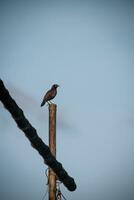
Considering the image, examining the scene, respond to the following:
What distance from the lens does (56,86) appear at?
11570 millimetres

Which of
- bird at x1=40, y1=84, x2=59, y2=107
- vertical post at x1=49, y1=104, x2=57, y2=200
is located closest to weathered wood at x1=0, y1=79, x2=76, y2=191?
vertical post at x1=49, y1=104, x2=57, y2=200

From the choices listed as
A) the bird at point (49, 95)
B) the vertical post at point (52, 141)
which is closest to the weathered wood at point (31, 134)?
the vertical post at point (52, 141)

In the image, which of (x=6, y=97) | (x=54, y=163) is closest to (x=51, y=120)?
(x=54, y=163)

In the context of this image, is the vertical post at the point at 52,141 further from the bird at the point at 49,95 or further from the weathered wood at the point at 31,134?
the bird at the point at 49,95

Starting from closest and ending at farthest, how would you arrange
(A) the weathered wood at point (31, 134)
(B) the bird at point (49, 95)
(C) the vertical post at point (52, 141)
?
(A) the weathered wood at point (31, 134)
(C) the vertical post at point (52, 141)
(B) the bird at point (49, 95)

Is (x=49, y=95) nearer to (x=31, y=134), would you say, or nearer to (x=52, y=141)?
(x=52, y=141)

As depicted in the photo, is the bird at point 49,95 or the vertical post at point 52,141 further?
the bird at point 49,95

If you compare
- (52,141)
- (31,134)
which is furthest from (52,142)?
(31,134)

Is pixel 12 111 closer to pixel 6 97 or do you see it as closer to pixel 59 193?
pixel 6 97

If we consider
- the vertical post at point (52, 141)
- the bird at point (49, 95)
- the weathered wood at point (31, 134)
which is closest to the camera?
the weathered wood at point (31, 134)

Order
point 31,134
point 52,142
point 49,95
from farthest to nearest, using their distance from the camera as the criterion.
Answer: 1. point 49,95
2. point 52,142
3. point 31,134

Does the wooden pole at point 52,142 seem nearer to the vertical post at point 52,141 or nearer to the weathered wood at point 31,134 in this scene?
the vertical post at point 52,141

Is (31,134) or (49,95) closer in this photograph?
(31,134)

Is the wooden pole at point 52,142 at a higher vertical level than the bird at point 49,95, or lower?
lower
